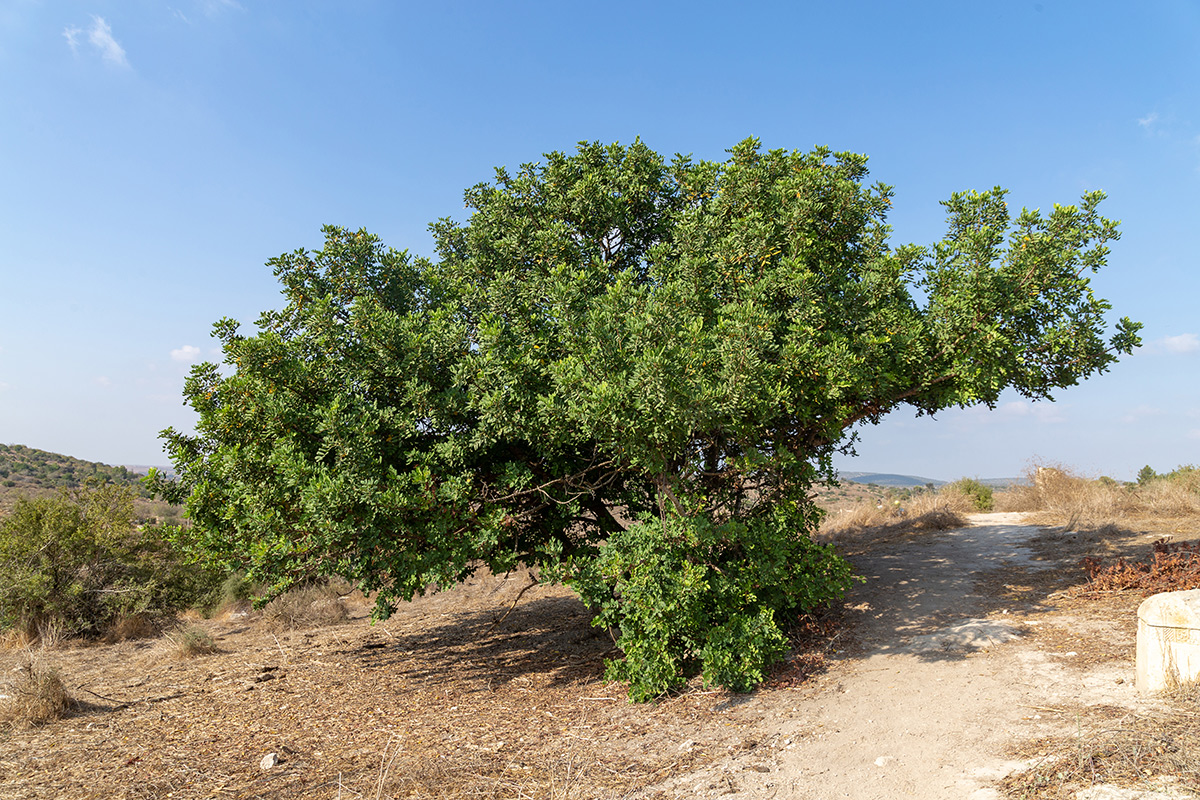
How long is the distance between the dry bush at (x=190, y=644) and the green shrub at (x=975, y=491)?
69.8 feet

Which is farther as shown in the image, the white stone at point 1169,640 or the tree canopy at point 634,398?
the tree canopy at point 634,398

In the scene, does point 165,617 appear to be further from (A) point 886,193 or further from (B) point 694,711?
(A) point 886,193

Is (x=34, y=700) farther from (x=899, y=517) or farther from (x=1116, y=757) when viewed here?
(x=899, y=517)

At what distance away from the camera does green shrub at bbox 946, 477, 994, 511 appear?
68.7 ft

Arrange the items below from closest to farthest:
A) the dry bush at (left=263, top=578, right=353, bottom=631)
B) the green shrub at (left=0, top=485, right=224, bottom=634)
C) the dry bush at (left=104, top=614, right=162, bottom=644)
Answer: the green shrub at (left=0, top=485, right=224, bottom=634) → the dry bush at (left=104, top=614, right=162, bottom=644) → the dry bush at (left=263, top=578, right=353, bottom=631)

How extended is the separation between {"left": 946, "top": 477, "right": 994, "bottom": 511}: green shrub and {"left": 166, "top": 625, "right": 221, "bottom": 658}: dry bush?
21.3 metres

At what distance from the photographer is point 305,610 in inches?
537

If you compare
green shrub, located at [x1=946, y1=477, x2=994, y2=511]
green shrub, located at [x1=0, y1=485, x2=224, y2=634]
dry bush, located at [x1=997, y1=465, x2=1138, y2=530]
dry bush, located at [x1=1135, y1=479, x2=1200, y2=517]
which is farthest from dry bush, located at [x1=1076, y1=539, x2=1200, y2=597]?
green shrub, located at [x1=0, y1=485, x2=224, y2=634]

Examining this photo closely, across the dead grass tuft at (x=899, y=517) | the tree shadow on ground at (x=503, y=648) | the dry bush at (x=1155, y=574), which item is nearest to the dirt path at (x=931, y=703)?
the dry bush at (x=1155, y=574)

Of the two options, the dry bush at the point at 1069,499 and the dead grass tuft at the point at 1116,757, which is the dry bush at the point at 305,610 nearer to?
the dead grass tuft at the point at 1116,757

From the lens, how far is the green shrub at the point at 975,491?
20938 millimetres

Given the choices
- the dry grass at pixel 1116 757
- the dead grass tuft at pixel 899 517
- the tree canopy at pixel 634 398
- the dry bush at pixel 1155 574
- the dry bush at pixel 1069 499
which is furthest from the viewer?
the dead grass tuft at pixel 899 517

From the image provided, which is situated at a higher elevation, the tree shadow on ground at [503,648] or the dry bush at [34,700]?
the dry bush at [34,700]

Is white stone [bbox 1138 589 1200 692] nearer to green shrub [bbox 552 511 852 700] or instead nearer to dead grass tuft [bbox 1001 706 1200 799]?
dead grass tuft [bbox 1001 706 1200 799]
